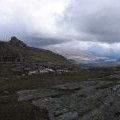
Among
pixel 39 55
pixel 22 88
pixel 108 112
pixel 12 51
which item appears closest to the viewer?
pixel 108 112

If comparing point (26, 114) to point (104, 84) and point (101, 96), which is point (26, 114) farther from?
point (104, 84)

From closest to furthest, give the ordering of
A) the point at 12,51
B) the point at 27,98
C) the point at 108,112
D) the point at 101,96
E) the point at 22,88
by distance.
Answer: the point at 108,112, the point at 101,96, the point at 27,98, the point at 22,88, the point at 12,51

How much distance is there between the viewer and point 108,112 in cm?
2795

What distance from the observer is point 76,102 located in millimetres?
36656

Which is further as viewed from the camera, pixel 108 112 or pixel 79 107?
pixel 79 107

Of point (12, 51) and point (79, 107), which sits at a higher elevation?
point (12, 51)

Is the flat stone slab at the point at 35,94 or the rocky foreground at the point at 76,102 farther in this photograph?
the flat stone slab at the point at 35,94

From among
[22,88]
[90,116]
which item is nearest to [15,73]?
[22,88]

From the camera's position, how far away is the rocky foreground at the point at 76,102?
2853 cm

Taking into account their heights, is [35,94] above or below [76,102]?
above

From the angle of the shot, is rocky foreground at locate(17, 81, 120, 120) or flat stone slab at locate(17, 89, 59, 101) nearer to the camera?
rocky foreground at locate(17, 81, 120, 120)

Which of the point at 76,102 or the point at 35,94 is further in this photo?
the point at 35,94

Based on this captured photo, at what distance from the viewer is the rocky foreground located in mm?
28531

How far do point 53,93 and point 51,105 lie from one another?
6.62 metres
